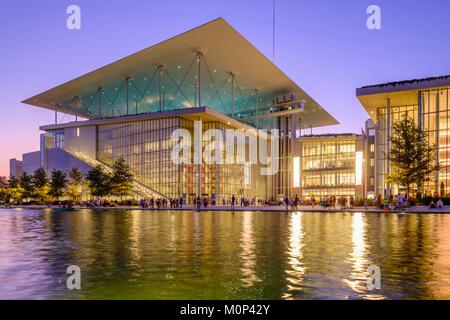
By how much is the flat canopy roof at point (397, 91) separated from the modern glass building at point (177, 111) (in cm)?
1462

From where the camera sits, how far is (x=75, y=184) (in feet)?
228

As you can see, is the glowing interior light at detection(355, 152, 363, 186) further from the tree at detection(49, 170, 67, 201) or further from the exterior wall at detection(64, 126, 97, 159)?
the tree at detection(49, 170, 67, 201)

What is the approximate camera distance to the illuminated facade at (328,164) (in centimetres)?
8056

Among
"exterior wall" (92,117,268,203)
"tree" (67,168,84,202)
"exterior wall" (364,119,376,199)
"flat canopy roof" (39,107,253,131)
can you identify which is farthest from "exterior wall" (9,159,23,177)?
"exterior wall" (364,119,376,199)

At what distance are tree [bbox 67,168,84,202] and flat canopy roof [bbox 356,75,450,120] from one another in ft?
148

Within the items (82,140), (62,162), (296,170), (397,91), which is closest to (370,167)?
(296,170)

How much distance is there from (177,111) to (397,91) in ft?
100.0

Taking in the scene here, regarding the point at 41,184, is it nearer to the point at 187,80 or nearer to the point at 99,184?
the point at 99,184

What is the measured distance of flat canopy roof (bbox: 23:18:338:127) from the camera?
53.6 m

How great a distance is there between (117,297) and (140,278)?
4.91 ft

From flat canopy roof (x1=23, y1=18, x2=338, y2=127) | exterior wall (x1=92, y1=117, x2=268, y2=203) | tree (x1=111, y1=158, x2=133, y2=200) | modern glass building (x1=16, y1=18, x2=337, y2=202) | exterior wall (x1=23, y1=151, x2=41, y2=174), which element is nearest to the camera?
flat canopy roof (x1=23, y1=18, x2=338, y2=127)

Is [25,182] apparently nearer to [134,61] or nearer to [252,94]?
[134,61]

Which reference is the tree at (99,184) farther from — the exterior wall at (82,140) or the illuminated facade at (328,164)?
the illuminated facade at (328,164)

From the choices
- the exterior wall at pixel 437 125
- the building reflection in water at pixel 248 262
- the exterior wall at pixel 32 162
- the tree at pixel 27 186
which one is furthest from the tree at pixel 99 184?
the building reflection in water at pixel 248 262
